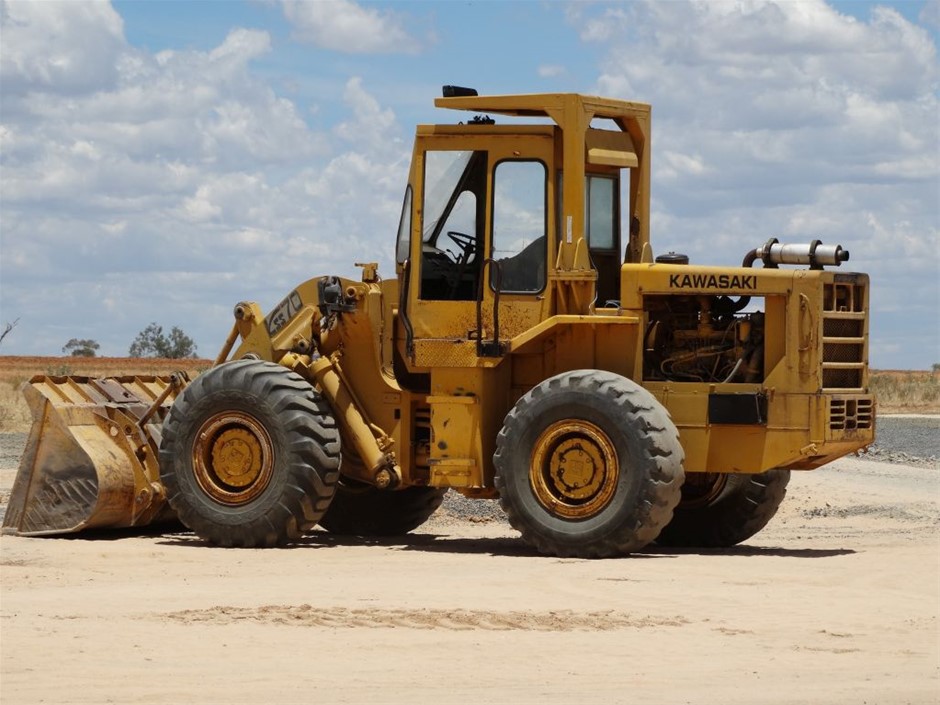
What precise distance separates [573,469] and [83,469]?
448cm

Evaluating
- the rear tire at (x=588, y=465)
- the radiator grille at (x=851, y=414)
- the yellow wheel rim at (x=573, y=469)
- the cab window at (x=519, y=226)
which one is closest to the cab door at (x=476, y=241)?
the cab window at (x=519, y=226)

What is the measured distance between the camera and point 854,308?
15781mm

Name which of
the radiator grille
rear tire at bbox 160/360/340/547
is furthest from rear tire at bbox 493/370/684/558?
rear tire at bbox 160/360/340/547

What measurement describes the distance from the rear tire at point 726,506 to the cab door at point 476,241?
2270 mm

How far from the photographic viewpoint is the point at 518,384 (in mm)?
16562

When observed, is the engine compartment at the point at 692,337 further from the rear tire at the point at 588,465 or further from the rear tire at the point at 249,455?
the rear tire at the point at 249,455

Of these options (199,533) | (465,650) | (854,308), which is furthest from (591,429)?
(465,650)

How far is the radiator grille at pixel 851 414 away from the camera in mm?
15289

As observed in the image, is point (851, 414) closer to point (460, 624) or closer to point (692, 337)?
point (692, 337)

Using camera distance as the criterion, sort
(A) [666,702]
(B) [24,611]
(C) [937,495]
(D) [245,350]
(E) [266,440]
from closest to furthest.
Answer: (A) [666,702] → (B) [24,611] → (E) [266,440] → (D) [245,350] → (C) [937,495]

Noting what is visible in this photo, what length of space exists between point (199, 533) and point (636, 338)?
4.16 metres

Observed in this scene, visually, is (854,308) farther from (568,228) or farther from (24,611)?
(24,611)

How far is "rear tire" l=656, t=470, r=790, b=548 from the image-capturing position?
1678 cm

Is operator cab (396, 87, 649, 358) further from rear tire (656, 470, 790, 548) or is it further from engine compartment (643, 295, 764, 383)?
rear tire (656, 470, 790, 548)
